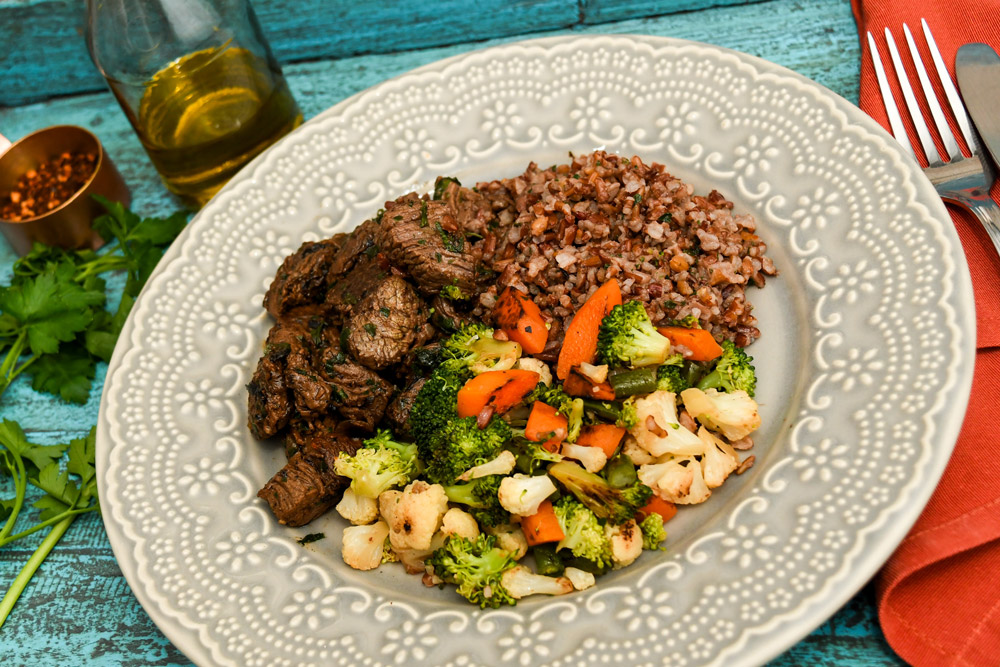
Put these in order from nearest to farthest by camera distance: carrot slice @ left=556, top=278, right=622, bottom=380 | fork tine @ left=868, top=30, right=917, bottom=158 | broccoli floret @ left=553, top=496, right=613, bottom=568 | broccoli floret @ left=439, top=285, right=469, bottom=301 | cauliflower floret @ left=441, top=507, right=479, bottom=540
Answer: broccoli floret @ left=553, top=496, right=613, bottom=568 → cauliflower floret @ left=441, top=507, right=479, bottom=540 → carrot slice @ left=556, top=278, right=622, bottom=380 → broccoli floret @ left=439, top=285, right=469, bottom=301 → fork tine @ left=868, top=30, right=917, bottom=158

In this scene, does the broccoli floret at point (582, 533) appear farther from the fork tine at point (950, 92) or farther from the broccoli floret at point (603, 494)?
the fork tine at point (950, 92)

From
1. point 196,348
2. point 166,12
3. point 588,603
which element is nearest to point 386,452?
point 588,603

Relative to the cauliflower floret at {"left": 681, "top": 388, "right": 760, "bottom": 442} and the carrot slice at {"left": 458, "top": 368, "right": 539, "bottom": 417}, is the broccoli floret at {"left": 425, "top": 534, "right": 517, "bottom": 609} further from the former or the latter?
the cauliflower floret at {"left": 681, "top": 388, "right": 760, "bottom": 442}

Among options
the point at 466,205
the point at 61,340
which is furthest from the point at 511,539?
the point at 61,340

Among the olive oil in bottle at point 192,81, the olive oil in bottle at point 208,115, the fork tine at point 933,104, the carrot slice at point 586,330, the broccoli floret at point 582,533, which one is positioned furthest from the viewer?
the olive oil in bottle at point 208,115

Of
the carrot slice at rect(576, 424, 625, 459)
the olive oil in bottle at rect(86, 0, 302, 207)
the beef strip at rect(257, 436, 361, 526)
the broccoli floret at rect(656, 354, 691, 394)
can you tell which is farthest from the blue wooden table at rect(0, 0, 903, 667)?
the broccoli floret at rect(656, 354, 691, 394)

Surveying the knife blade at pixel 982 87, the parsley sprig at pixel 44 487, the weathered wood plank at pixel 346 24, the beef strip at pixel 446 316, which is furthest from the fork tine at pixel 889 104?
the parsley sprig at pixel 44 487
